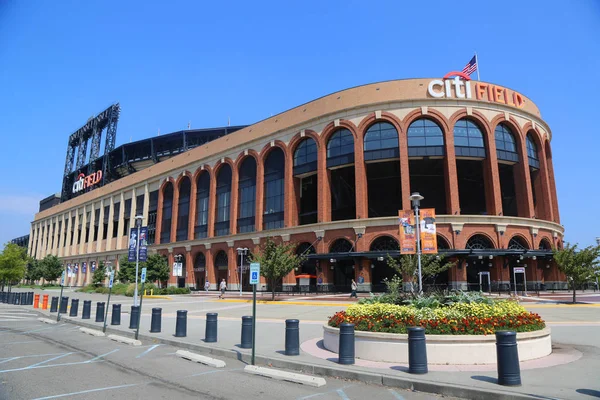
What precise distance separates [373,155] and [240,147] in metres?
18.9

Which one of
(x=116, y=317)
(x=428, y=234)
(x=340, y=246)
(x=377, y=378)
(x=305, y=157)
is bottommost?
(x=377, y=378)

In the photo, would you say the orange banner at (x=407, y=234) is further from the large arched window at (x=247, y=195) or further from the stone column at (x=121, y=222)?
the stone column at (x=121, y=222)

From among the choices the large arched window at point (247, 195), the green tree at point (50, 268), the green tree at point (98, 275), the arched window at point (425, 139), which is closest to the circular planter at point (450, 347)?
the arched window at point (425, 139)

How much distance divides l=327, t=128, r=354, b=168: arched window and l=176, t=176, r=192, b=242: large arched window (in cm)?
2531

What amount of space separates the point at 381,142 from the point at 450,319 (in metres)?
33.3

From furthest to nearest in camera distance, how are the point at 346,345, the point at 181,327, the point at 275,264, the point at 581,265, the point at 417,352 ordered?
the point at 275,264
the point at 581,265
the point at 181,327
the point at 346,345
the point at 417,352

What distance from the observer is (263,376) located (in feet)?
28.9

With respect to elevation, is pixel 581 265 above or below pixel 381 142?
below

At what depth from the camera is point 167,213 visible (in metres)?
63.2

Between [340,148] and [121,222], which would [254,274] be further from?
[121,222]

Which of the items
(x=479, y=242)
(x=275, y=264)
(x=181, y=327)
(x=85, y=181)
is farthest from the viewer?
(x=85, y=181)

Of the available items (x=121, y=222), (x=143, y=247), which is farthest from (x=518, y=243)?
(x=121, y=222)

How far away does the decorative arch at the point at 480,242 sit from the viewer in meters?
38.2

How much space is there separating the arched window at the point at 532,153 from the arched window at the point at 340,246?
21.8 meters
